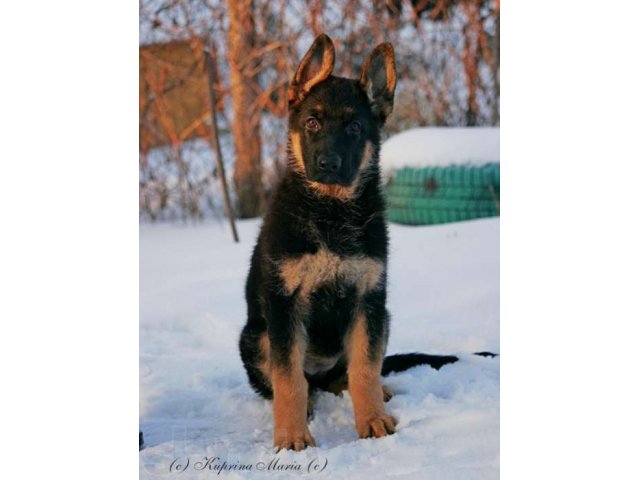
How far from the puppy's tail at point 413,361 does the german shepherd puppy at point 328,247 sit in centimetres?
59

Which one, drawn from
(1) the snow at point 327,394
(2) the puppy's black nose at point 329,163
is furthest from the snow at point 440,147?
(2) the puppy's black nose at point 329,163

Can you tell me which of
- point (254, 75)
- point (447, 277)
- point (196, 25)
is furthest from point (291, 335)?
point (254, 75)

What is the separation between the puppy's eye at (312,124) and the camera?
160 inches

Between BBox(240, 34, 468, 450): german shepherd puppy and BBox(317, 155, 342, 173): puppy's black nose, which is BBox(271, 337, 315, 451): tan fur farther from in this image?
BBox(317, 155, 342, 173): puppy's black nose

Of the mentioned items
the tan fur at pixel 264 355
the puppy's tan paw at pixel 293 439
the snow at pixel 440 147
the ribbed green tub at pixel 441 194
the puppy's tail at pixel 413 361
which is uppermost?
the snow at pixel 440 147

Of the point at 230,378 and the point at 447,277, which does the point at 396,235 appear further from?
the point at 230,378

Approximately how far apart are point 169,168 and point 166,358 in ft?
3.88

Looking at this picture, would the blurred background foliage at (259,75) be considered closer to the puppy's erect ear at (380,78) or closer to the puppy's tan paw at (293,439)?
the puppy's erect ear at (380,78)

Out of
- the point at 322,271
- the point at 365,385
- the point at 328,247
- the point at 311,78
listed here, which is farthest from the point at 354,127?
the point at 365,385

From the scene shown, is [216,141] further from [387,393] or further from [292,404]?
[292,404]

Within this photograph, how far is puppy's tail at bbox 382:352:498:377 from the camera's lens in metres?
4.79

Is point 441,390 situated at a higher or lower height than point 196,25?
lower

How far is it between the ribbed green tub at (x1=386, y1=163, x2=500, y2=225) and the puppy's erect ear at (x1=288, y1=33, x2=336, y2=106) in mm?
804
